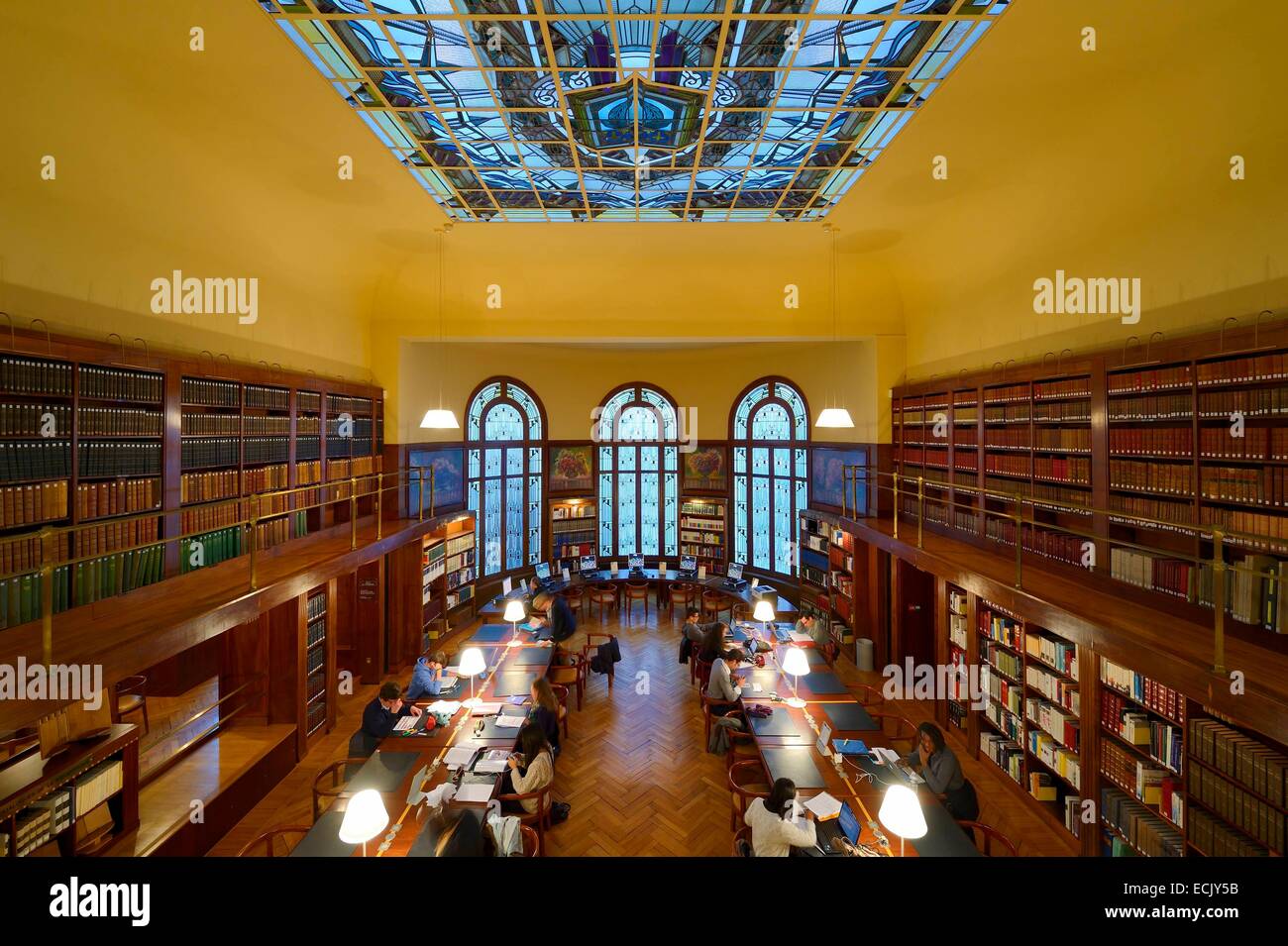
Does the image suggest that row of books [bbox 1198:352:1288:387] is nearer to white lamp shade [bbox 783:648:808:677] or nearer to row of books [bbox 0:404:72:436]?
white lamp shade [bbox 783:648:808:677]

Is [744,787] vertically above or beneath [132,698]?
beneath

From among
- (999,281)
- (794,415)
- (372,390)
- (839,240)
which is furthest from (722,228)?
(372,390)

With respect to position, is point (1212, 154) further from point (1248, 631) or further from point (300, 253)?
point (300, 253)

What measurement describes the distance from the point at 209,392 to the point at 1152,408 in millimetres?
9593

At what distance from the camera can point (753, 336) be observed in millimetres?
10758

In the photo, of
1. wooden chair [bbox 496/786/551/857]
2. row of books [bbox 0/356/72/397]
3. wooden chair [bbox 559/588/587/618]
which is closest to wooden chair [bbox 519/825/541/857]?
wooden chair [bbox 496/786/551/857]

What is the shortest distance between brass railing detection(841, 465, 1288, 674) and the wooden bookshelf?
261 inches

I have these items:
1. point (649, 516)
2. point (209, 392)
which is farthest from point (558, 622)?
point (209, 392)

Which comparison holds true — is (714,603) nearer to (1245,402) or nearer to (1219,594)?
(1245,402)

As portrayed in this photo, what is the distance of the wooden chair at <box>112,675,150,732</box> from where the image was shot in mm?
6043

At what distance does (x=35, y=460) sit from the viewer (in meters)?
4.88

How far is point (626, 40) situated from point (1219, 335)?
534cm

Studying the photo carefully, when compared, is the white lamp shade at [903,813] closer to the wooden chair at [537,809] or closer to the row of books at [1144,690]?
the row of books at [1144,690]

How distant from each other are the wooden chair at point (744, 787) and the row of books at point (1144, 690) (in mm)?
3125
